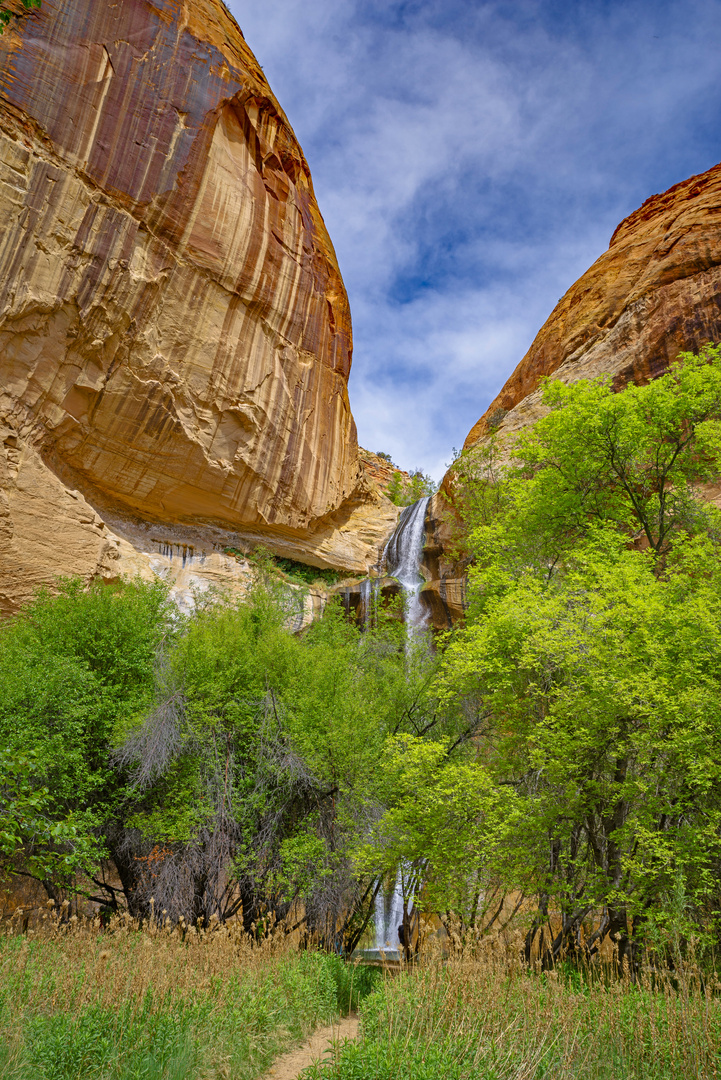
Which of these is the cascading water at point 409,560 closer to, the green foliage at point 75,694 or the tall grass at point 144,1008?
the green foliage at point 75,694

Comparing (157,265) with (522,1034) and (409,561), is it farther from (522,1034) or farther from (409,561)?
(522,1034)

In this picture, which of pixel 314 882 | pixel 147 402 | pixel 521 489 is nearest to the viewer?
pixel 314 882

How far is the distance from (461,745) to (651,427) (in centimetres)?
773

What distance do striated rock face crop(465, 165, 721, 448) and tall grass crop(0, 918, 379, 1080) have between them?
2166 cm

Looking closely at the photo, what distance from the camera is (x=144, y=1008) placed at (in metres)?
5.50

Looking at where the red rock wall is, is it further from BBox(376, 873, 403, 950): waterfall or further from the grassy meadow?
the grassy meadow

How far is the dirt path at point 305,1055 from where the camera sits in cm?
623

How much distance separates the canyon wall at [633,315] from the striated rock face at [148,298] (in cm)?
749

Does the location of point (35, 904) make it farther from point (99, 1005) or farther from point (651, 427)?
point (651, 427)

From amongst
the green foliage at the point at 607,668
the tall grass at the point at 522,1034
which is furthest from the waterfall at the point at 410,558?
the tall grass at the point at 522,1034

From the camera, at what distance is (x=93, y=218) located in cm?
2050

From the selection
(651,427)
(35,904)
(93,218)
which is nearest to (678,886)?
(651,427)

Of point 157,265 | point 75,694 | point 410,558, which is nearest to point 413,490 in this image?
point 410,558

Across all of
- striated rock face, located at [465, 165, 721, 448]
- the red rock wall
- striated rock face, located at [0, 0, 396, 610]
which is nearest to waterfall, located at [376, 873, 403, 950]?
striated rock face, located at [0, 0, 396, 610]
